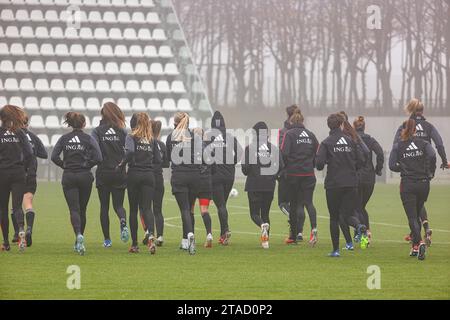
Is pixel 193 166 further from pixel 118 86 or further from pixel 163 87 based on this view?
pixel 118 86

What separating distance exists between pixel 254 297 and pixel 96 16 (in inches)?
1659

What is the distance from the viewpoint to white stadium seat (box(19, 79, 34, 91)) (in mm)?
49906

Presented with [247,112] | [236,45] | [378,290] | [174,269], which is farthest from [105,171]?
[236,45]

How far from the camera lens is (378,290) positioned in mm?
11523

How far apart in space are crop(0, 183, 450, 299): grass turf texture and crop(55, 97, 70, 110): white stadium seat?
29.3 meters

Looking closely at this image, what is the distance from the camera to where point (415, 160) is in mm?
14797

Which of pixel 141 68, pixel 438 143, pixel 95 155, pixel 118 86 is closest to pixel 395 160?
pixel 438 143

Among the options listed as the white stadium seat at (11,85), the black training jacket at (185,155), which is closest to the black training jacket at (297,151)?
the black training jacket at (185,155)

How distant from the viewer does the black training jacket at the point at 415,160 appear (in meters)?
14.8

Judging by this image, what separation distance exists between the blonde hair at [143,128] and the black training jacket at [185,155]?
323mm

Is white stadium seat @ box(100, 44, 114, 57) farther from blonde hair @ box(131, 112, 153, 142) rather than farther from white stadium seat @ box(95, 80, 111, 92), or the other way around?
blonde hair @ box(131, 112, 153, 142)

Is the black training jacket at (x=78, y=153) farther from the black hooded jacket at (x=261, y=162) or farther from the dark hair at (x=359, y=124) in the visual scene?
the dark hair at (x=359, y=124)

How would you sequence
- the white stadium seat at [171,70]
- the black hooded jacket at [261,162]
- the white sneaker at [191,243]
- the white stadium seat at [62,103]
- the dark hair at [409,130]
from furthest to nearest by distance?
the white stadium seat at [171,70]
the white stadium seat at [62,103]
the black hooded jacket at [261,162]
the white sneaker at [191,243]
the dark hair at [409,130]

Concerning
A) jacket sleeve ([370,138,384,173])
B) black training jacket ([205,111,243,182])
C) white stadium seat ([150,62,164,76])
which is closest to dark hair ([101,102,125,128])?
black training jacket ([205,111,243,182])
